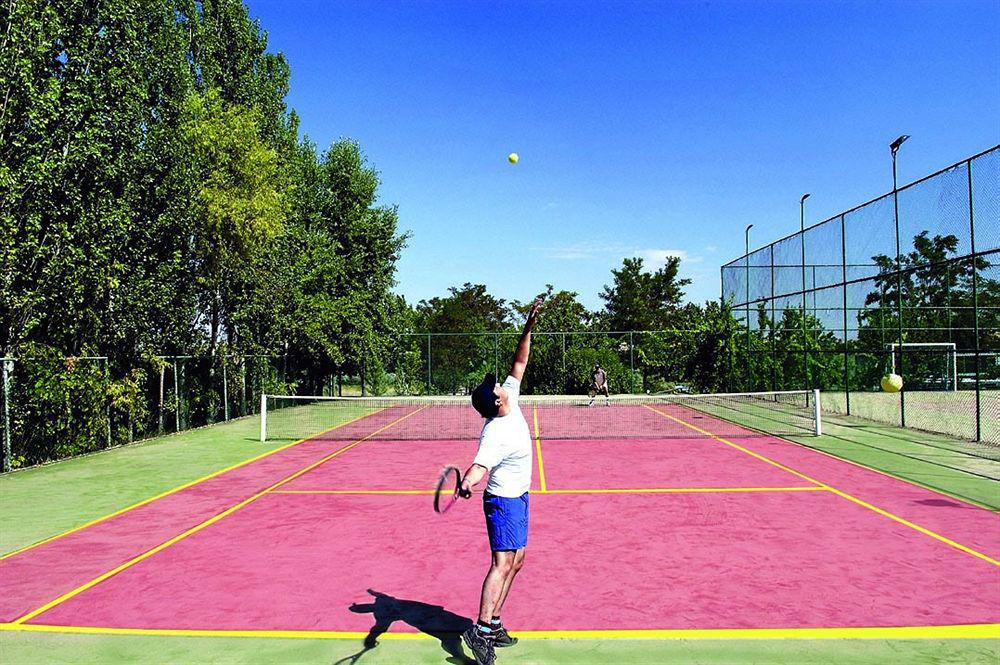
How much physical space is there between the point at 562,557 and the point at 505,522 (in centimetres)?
277

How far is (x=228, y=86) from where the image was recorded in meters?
27.8

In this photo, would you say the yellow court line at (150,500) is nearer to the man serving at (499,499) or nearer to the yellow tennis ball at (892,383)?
the man serving at (499,499)

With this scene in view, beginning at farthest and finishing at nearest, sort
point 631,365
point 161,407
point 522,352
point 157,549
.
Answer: point 631,365, point 161,407, point 157,549, point 522,352

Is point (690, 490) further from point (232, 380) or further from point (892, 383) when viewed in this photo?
point (232, 380)

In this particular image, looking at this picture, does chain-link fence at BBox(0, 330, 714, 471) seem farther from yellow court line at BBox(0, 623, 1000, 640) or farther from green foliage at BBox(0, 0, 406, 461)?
yellow court line at BBox(0, 623, 1000, 640)

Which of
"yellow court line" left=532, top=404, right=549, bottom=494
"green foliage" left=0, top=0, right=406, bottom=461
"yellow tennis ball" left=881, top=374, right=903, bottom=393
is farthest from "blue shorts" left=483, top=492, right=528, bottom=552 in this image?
"yellow tennis ball" left=881, top=374, right=903, bottom=393

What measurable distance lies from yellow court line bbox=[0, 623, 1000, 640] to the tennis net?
10775 mm

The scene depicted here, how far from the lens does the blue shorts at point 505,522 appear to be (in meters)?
4.90

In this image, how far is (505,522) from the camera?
16.1 ft

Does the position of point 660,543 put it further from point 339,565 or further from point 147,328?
point 147,328

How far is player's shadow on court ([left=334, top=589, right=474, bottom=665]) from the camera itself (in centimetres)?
512

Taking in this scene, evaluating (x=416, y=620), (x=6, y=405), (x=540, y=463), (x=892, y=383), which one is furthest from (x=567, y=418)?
(x=416, y=620)

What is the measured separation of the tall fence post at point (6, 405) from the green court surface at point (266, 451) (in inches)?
18.4

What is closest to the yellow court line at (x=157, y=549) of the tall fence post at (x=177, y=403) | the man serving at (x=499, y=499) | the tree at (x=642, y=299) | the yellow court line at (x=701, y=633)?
the yellow court line at (x=701, y=633)
